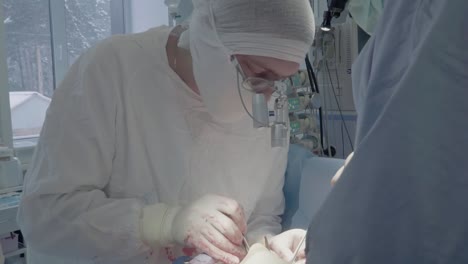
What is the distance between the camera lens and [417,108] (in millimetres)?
412

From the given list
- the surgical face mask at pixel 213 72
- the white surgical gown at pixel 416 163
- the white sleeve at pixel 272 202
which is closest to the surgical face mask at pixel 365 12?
the white sleeve at pixel 272 202

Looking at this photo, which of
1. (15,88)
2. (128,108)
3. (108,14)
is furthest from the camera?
(108,14)

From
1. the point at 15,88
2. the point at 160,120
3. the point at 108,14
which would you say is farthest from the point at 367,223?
the point at 108,14

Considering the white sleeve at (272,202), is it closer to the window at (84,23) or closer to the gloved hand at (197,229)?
the gloved hand at (197,229)

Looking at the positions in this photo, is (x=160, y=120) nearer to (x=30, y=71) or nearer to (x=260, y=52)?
(x=260, y=52)

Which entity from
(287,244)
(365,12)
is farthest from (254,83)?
(365,12)

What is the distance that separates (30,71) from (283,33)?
2732 mm

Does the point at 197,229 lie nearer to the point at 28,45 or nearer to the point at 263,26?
the point at 263,26

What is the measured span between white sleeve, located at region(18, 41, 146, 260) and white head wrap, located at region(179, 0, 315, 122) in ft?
0.91

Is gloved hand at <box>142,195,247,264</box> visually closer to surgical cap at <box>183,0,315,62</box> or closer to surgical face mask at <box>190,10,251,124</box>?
surgical face mask at <box>190,10,251,124</box>

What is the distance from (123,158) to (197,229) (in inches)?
11.4

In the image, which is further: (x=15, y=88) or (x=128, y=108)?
(x=15, y=88)

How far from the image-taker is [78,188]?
→ 42.1 inches

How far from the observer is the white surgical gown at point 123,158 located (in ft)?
3.45
